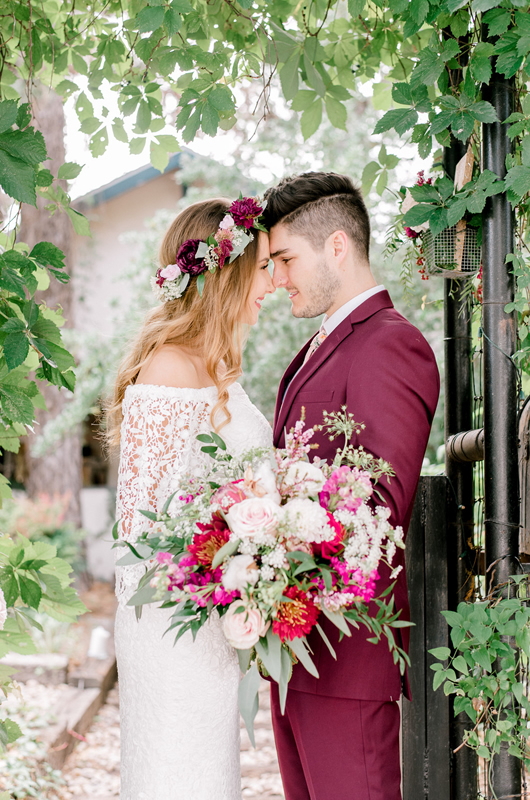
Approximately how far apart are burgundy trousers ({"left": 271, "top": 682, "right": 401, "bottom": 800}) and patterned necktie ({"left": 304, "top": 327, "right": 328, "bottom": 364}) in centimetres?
110

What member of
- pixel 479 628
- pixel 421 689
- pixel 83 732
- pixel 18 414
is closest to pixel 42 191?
pixel 18 414

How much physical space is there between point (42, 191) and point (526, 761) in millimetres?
2223

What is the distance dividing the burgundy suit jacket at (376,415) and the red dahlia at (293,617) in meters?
0.45

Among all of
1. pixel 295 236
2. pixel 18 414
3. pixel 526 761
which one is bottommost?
pixel 526 761

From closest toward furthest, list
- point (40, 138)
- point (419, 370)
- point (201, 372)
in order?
point (40, 138) < point (419, 370) < point (201, 372)

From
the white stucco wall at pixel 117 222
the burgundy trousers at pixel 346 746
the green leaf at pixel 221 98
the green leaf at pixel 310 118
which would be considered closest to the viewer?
the burgundy trousers at pixel 346 746

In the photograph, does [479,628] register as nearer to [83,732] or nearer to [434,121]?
[434,121]

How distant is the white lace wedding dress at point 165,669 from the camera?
6.47ft

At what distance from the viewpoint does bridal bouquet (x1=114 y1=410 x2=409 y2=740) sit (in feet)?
4.89

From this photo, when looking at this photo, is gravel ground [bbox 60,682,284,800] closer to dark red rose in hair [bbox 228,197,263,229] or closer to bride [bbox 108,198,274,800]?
bride [bbox 108,198,274,800]

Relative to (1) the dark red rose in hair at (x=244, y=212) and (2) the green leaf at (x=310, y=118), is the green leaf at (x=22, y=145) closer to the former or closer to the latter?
(1) the dark red rose in hair at (x=244, y=212)

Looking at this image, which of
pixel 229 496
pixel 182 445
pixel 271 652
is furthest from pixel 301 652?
pixel 182 445

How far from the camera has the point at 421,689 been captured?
248 cm

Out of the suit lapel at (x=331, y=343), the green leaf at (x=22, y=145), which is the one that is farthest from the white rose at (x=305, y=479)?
the green leaf at (x=22, y=145)
